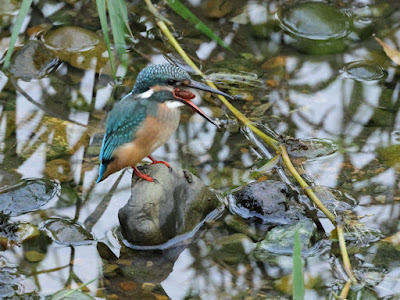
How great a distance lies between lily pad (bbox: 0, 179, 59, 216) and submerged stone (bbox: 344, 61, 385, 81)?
274 cm

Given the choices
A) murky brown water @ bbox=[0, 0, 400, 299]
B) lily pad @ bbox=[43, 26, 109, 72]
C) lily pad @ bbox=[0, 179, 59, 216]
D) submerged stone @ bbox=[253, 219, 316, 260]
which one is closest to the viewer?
murky brown water @ bbox=[0, 0, 400, 299]

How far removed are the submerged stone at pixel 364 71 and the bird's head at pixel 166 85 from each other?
89.3 inches

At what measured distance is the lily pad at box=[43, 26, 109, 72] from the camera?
6484 mm

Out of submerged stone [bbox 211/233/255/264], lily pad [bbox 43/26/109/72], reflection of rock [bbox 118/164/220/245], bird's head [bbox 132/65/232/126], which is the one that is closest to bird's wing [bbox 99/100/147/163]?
bird's head [bbox 132/65/232/126]

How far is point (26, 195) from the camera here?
4.98 metres

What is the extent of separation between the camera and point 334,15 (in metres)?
6.72

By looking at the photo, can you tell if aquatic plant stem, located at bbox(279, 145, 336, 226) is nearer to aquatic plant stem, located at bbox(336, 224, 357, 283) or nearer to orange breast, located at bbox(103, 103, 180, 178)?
aquatic plant stem, located at bbox(336, 224, 357, 283)

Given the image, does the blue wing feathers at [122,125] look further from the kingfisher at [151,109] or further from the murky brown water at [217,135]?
the murky brown water at [217,135]

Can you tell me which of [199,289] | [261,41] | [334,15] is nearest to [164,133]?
[199,289]

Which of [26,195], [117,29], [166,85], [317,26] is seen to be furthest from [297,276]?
[317,26]

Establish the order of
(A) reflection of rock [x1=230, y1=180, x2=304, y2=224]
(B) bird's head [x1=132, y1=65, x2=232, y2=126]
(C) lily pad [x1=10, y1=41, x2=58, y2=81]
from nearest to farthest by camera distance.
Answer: (B) bird's head [x1=132, y1=65, x2=232, y2=126] < (A) reflection of rock [x1=230, y1=180, x2=304, y2=224] < (C) lily pad [x1=10, y1=41, x2=58, y2=81]

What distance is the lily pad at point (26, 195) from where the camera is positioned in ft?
16.0

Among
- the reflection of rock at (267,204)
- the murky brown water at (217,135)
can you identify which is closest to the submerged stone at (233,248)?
the murky brown water at (217,135)

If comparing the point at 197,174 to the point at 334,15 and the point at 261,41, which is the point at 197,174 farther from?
the point at 334,15
